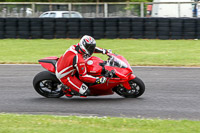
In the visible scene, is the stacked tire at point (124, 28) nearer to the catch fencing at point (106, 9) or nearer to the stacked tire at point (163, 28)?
the stacked tire at point (163, 28)

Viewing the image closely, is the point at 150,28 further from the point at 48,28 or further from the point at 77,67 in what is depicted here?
the point at 77,67

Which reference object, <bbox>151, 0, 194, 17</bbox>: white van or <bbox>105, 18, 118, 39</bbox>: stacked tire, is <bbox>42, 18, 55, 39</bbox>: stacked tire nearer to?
<bbox>105, 18, 118, 39</bbox>: stacked tire

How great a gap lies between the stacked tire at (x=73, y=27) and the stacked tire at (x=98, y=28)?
86cm

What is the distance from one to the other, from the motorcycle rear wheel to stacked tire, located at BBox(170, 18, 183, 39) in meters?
10.7

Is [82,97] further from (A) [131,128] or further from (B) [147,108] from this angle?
(A) [131,128]

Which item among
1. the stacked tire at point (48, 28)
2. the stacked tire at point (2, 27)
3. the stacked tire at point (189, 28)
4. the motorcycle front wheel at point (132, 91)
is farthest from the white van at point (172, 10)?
the motorcycle front wheel at point (132, 91)

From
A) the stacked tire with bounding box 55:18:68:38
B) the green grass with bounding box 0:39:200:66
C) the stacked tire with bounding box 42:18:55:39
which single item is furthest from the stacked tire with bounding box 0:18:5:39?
the stacked tire with bounding box 55:18:68:38

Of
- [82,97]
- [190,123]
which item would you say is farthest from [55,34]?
[190,123]

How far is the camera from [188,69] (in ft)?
35.7

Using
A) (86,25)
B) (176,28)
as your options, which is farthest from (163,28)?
(86,25)

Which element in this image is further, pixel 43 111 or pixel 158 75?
→ pixel 158 75

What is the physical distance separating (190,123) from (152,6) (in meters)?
14.9

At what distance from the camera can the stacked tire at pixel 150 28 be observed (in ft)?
56.6

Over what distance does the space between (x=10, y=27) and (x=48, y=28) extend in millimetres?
1913
